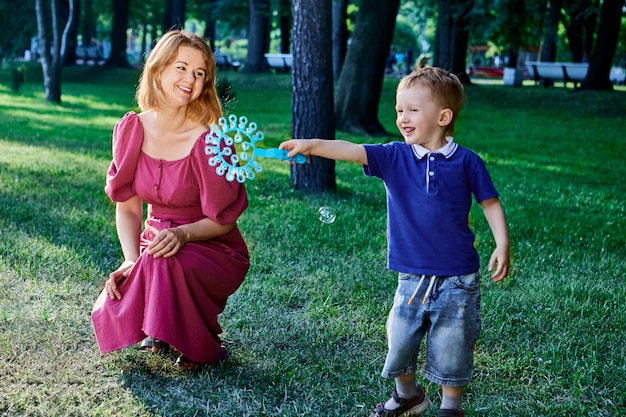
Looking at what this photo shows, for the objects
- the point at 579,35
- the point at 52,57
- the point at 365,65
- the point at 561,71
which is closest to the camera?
the point at 365,65

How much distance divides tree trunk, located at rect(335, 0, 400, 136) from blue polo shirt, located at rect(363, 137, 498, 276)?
10.6 m

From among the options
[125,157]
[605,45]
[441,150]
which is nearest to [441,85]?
[441,150]

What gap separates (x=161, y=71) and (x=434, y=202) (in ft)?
4.59

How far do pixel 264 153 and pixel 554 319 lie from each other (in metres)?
2.40

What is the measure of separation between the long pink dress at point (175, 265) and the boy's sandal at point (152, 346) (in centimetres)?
30

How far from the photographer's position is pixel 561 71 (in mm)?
27453

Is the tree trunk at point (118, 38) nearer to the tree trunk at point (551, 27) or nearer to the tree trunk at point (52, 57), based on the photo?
the tree trunk at point (52, 57)

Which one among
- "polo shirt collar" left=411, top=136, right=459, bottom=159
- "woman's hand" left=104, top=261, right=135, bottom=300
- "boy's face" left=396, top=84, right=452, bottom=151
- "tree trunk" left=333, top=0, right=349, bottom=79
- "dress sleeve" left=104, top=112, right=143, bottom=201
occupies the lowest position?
"woman's hand" left=104, top=261, right=135, bottom=300

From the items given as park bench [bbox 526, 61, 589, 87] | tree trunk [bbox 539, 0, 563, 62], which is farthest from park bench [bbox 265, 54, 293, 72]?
tree trunk [bbox 539, 0, 563, 62]

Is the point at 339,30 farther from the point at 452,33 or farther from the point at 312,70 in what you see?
the point at 312,70

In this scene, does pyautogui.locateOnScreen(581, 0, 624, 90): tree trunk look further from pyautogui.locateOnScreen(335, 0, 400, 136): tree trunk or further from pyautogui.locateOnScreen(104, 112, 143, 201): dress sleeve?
pyautogui.locateOnScreen(104, 112, 143, 201): dress sleeve

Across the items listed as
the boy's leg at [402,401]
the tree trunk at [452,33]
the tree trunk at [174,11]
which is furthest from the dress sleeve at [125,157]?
the tree trunk at [174,11]

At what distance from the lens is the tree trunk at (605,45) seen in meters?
22.3

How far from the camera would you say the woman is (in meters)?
3.48
